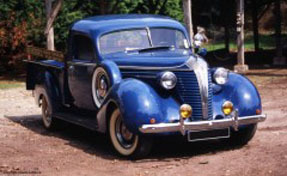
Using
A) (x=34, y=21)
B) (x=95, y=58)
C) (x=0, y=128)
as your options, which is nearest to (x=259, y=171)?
(x=95, y=58)

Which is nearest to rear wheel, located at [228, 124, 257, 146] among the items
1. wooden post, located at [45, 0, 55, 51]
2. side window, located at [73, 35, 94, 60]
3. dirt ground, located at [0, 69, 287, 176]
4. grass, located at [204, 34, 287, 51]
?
dirt ground, located at [0, 69, 287, 176]

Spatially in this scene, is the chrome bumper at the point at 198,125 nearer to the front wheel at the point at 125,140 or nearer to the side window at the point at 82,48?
the front wheel at the point at 125,140

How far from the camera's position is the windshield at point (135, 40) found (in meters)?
9.00

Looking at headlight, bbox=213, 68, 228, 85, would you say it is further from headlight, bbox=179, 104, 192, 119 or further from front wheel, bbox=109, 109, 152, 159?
front wheel, bbox=109, 109, 152, 159

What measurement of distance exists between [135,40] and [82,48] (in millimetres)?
925

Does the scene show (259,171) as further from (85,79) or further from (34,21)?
(34,21)

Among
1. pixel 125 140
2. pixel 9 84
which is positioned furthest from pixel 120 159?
pixel 9 84

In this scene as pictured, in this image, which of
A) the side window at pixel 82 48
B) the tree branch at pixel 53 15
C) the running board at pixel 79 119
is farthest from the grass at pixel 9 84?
the side window at pixel 82 48

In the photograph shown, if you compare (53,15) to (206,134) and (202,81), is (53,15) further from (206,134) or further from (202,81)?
(206,134)

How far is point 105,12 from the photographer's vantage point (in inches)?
889

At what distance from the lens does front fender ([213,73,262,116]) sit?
821cm

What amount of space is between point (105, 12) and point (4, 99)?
820 centimetres

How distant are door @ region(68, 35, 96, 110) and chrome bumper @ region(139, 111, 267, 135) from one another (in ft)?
5.56

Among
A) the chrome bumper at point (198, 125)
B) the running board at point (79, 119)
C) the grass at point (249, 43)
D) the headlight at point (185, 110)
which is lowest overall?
the grass at point (249, 43)
